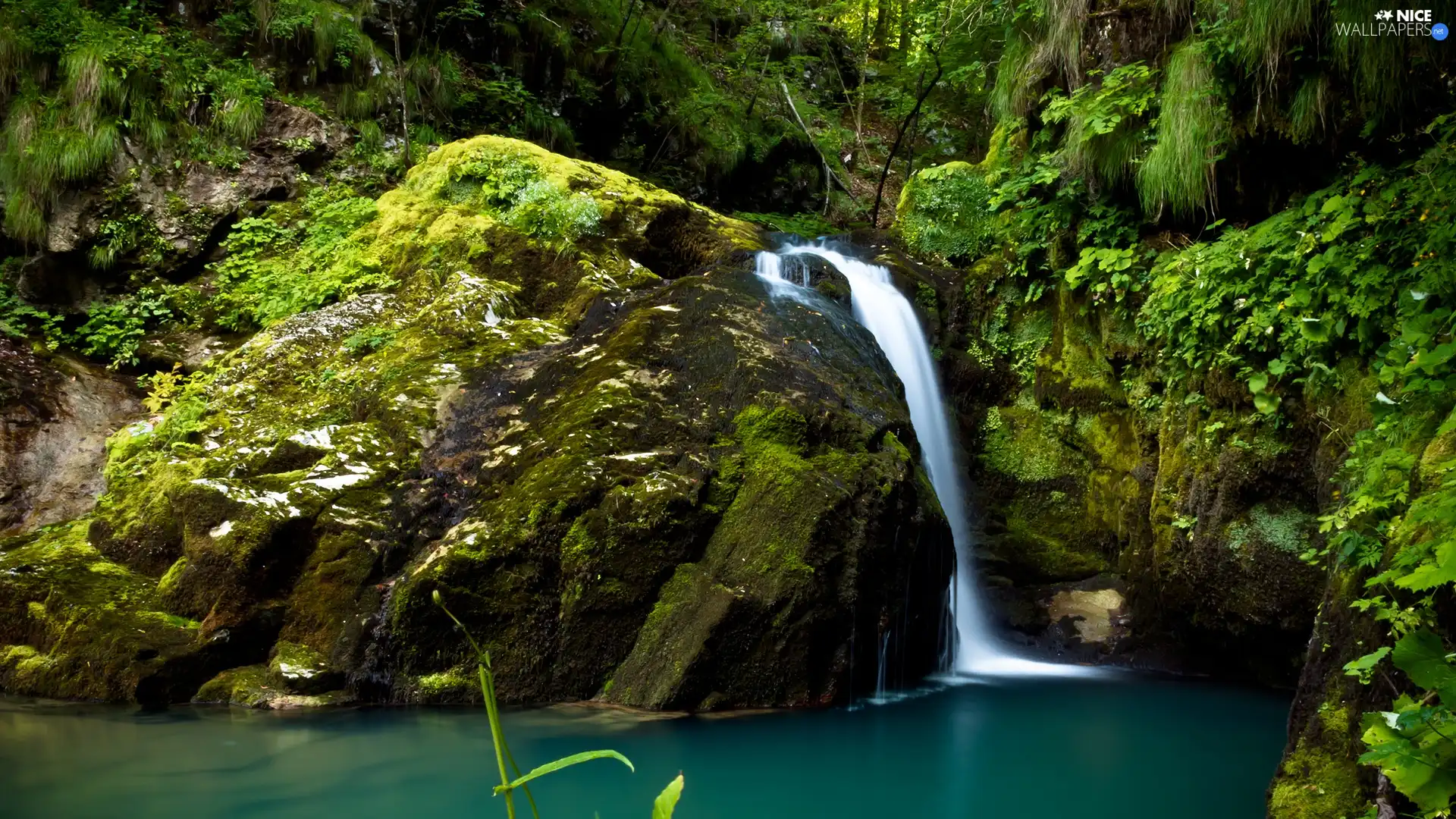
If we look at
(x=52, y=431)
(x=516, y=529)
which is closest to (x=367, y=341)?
(x=516, y=529)

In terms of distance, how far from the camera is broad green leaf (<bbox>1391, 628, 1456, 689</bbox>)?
5.99ft

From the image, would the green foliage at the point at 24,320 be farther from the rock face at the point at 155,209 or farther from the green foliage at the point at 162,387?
the green foliage at the point at 162,387

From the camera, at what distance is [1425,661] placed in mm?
1843

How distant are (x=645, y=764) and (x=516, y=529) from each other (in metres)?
1.70

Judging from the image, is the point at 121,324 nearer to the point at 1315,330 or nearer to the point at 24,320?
the point at 24,320

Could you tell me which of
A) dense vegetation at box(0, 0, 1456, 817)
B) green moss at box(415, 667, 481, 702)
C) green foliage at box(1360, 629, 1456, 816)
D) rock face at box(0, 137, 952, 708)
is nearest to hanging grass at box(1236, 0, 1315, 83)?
dense vegetation at box(0, 0, 1456, 817)

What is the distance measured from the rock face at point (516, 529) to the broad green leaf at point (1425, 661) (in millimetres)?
3368

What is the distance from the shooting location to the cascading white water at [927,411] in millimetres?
6809

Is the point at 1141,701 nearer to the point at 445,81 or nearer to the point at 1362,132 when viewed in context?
the point at 1362,132

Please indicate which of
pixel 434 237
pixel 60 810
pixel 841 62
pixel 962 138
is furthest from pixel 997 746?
pixel 841 62

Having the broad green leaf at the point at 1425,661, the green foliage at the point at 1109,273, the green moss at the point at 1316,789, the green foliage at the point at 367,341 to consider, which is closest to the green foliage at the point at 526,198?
the green foliage at the point at 367,341

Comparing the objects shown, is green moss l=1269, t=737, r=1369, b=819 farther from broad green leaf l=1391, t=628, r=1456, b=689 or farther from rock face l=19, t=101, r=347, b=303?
rock face l=19, t=101, r=347, b=303

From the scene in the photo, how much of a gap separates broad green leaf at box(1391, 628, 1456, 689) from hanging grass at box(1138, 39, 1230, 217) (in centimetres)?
459

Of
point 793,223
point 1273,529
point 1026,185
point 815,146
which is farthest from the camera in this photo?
point 815,146
